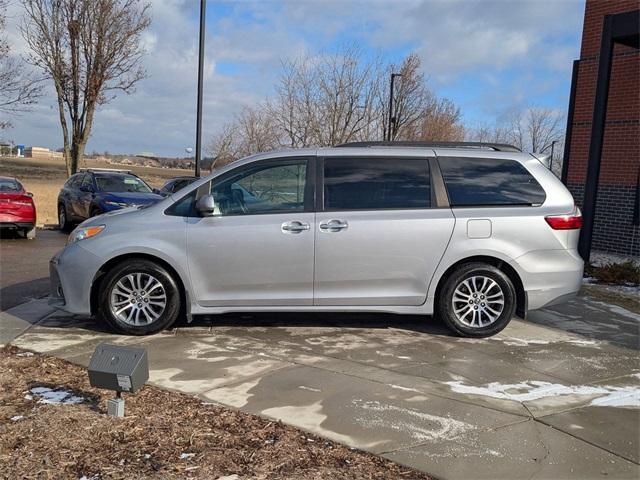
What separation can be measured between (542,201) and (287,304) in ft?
9.10

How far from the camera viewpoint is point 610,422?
389 cm

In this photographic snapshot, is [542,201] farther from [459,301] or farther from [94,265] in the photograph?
[94,265]

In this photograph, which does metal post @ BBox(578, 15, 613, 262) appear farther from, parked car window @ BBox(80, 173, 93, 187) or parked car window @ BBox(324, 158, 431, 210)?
parked car window @ BBox(80, 173, 93, 187)

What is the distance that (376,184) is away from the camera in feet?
19.0

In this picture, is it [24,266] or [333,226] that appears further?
[24,266]

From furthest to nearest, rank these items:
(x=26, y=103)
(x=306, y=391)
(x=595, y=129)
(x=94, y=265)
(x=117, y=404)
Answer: (x=26, y=103) → (x=595, y=129) → (x=94, y=265) → (x=306, y=391) → (x=117, y=404)

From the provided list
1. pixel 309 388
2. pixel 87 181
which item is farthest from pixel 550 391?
pixel 87 181

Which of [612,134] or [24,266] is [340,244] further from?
[612,134]

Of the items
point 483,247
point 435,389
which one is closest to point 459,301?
point 483,247

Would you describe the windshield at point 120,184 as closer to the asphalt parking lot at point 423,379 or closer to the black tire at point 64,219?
the black tire at point 64,219

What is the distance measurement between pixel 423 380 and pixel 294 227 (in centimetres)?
194

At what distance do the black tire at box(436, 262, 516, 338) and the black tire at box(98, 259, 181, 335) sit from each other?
8.72 ft

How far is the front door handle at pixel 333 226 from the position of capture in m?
5.62

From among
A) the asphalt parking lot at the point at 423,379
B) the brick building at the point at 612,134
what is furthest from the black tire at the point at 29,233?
the brick building at the point at 612,134
